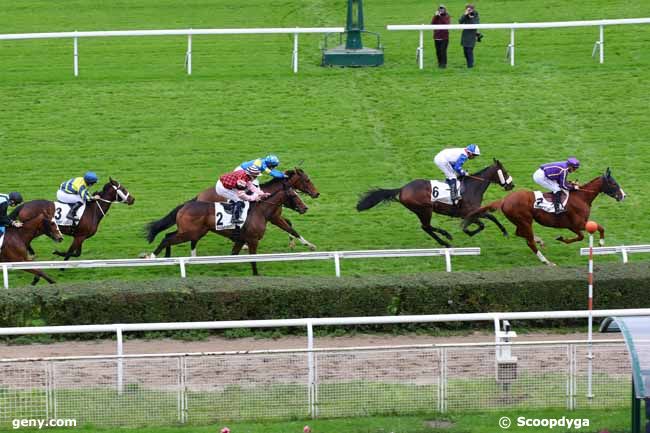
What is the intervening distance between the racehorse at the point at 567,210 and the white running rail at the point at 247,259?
0.80 m

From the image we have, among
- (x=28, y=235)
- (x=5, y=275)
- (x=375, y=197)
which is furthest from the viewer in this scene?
(x=375, y=197)

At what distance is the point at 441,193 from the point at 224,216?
244 cm

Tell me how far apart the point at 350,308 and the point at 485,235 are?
3385mm

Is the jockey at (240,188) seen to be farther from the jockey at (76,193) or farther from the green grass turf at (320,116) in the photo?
the jockey at (76,193)

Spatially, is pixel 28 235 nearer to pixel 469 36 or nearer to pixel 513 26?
pixel 469 36

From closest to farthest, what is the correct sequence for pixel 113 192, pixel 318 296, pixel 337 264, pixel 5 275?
pixel 318 296, pixel 5 275, pixel 337 264, pixel 113 192

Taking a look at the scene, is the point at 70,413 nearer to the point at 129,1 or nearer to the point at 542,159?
the point at 542,159

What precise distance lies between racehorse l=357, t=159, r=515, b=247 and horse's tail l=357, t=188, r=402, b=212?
3cm

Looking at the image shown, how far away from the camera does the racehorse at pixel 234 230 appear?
616 inches

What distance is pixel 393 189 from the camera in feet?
54.4

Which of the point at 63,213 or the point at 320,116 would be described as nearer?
the point at 63,213

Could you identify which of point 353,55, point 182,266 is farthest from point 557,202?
point 353,55

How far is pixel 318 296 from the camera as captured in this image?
13.8 m

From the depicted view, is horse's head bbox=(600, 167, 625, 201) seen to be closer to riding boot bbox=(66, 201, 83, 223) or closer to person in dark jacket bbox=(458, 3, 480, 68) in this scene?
riding boot bbox=(66, 201, 83, 223)
